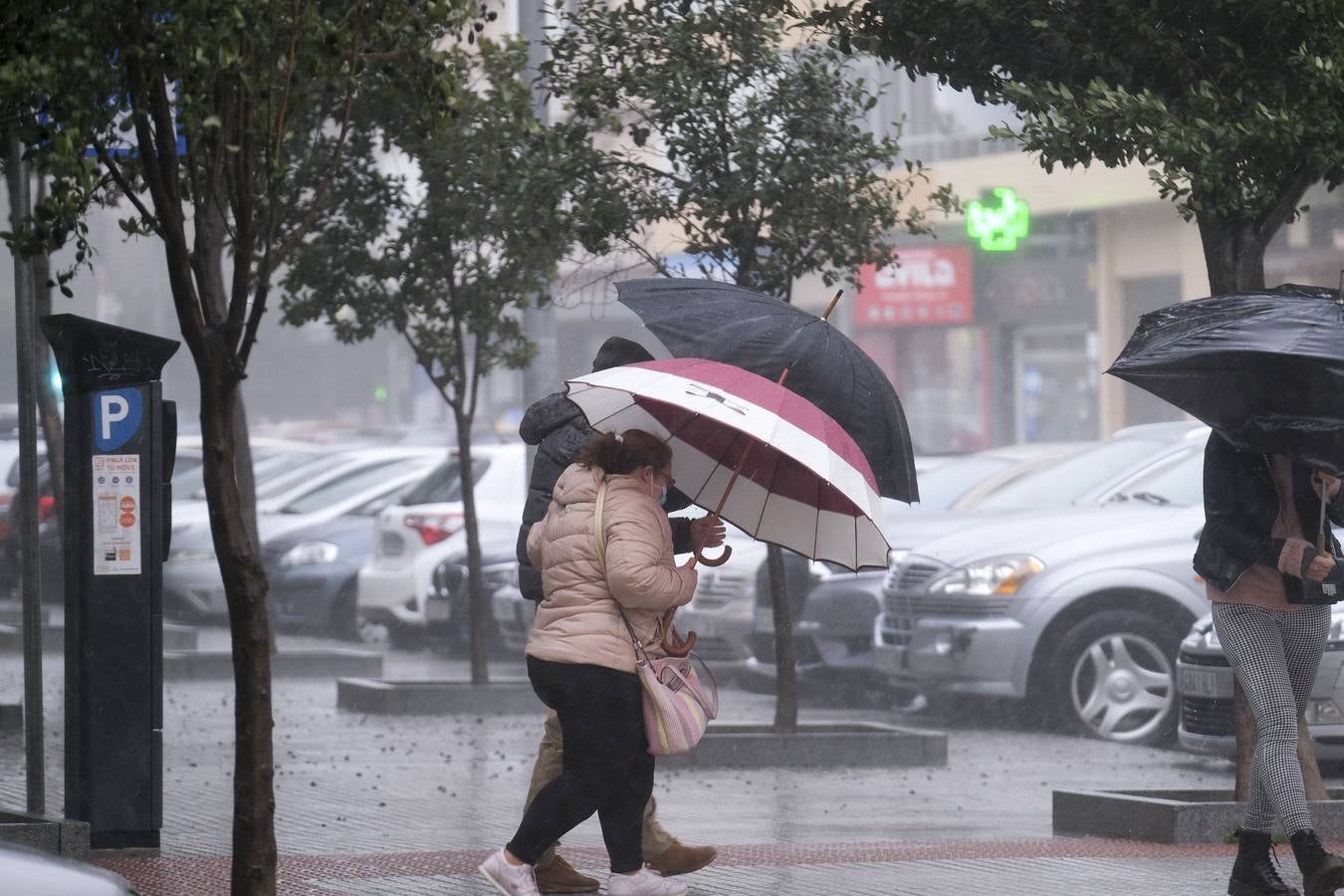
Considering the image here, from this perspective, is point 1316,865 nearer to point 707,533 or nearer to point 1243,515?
point 1243,515

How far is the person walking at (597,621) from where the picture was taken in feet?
21.0

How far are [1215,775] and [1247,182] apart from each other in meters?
4.16

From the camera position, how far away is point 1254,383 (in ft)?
22.4

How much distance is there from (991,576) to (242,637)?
735 centimetres

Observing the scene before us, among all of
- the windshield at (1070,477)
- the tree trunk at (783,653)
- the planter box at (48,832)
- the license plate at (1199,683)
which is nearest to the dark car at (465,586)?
the windshield at (1070,477)

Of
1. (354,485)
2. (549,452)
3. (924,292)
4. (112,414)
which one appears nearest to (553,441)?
(549,452)

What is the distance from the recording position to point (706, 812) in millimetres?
9625

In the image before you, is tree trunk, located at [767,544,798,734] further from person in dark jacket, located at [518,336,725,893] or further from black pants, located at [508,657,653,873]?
black pants, located at [508,657,653,873]

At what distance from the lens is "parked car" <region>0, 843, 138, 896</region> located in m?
4.39

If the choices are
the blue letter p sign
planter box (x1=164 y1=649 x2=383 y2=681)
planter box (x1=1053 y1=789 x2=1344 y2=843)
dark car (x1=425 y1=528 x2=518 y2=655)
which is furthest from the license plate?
planter box (x1=164 y1=649 x2=383 y2=681)

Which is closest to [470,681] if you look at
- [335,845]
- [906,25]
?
[335,845]

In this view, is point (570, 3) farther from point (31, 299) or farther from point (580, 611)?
point (580, 611)

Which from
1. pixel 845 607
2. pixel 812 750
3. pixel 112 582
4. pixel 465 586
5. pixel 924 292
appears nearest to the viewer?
pixel 112 582

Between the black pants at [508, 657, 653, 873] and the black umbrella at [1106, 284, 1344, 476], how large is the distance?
190 cm
